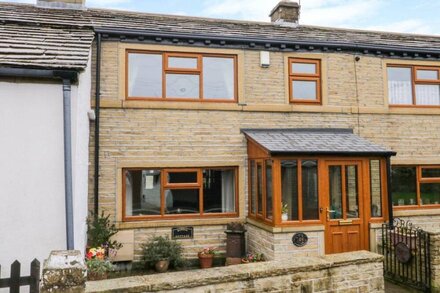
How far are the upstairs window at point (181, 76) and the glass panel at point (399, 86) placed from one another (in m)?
4.97

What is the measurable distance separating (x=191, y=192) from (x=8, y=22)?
592 cm

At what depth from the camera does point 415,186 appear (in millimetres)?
11336

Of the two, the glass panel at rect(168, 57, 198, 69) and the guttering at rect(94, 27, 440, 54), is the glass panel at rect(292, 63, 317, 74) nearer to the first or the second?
the guttering at rect(94, 27, 440, 54)

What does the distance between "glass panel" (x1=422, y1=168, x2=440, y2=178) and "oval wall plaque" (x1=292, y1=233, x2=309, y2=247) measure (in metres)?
5.14

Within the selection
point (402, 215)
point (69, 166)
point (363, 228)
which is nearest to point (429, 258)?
point (363, 228)

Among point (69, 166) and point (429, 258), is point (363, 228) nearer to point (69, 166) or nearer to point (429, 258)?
point (429, 258)

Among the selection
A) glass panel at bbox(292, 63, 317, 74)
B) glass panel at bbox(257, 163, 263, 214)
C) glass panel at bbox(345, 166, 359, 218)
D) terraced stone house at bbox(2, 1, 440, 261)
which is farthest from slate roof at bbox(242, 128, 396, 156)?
glass panel at bbox(292, 63, 317, 74)

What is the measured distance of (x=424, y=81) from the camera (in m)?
11.7

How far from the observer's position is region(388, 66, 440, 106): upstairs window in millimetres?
11602

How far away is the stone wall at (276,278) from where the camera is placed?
4.68 m

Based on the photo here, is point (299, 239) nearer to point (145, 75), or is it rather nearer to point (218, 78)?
point (218, 78)

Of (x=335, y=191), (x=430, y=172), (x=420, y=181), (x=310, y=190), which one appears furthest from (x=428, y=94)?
(x=310, y=190)

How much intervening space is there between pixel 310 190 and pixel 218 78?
12.8 feet

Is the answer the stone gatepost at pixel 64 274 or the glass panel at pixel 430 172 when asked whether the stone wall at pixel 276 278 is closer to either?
the stone gatepost at pixel 64 274
